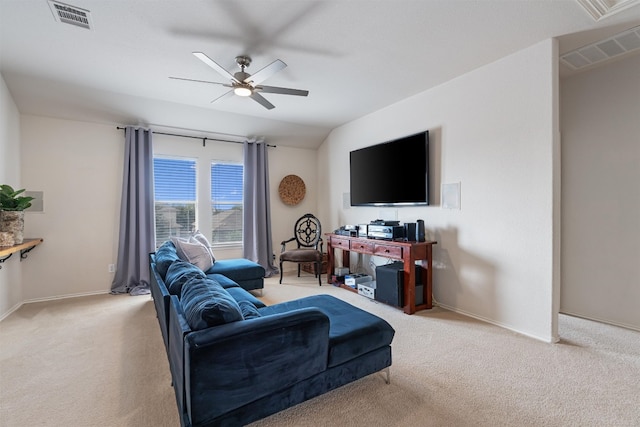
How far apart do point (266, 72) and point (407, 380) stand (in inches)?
106

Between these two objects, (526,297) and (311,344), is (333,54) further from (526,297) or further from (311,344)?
(526,297)

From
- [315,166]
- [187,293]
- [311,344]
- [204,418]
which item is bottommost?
[204,418]

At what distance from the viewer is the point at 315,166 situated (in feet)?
20.0

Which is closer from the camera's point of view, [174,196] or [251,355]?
[251,355]

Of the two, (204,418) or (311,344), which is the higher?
(311,344)

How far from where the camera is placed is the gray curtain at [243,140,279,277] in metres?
5.27

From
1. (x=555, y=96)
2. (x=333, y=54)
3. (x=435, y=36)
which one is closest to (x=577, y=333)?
(x=555, y=96)

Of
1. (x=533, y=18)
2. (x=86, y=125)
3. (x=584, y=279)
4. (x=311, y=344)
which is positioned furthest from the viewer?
(x=86, y=125)

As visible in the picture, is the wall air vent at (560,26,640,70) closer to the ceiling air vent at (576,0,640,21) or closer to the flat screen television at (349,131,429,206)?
the ceiling air vent at (576,0,640,21)

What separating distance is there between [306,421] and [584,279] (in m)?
3.40

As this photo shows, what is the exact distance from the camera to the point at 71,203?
408cm

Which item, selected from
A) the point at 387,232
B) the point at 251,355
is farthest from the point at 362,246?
the point at 251,355

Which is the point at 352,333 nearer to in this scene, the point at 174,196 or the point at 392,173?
the point at 392,173

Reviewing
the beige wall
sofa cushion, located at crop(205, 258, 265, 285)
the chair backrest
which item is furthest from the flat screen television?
the beige wall
